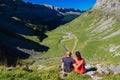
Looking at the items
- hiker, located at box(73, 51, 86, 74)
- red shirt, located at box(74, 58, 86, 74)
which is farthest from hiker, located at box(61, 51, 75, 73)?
red shirt, located at box(74, 58, 86, 74)

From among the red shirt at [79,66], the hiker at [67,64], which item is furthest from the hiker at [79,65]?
the hiker at [67,64]

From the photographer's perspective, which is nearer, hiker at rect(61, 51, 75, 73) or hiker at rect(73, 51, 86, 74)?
hiker at rect(73, 51, 86, 74)

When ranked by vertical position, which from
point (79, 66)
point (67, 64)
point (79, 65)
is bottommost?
point (79, 66)

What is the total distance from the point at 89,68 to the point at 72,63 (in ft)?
5.66

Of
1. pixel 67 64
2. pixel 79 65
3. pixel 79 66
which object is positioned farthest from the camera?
pixel 67 64

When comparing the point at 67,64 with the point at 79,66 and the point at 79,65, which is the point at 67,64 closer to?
the point at 79,65

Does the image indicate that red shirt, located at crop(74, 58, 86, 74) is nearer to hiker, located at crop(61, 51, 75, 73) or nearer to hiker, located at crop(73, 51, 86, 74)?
hiker, located at crop(73, 51, 86, 74)

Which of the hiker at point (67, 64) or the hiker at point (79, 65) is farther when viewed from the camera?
the hiker at point (67, 64)

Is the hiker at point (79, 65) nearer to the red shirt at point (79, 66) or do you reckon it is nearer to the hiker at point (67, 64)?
the red shirt at point (79, 66)

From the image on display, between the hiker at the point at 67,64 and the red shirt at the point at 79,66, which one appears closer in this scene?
the red shirt at the point at 79,66

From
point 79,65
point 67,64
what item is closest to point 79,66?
point 79,65

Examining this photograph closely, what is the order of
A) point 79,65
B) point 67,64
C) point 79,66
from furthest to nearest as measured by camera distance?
point 67,64 < point 79,65 < point 79,66

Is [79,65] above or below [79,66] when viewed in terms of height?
above

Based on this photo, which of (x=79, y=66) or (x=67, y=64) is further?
(x=67, y=64)
